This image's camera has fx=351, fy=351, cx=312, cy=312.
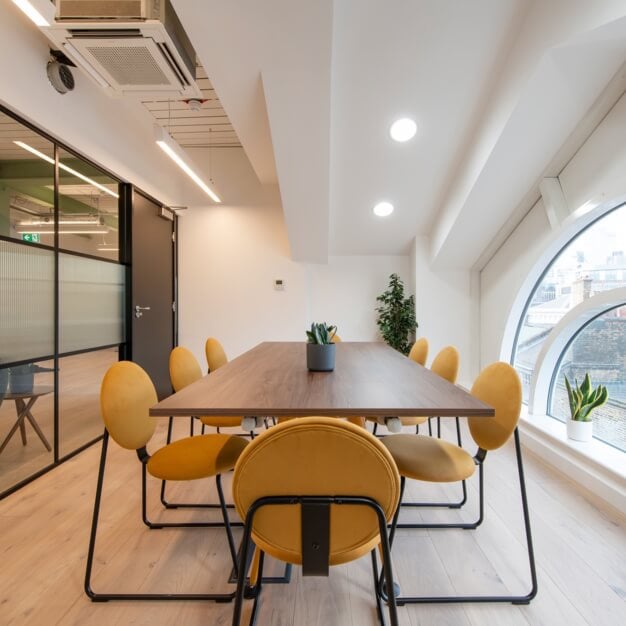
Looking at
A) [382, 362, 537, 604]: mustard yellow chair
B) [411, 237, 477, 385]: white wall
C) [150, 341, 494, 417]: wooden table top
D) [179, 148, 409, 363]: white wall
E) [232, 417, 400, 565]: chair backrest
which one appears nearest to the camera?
[232, 417, 400, 565]: chair backrest

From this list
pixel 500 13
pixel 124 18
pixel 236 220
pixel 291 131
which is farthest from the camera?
pixel 236 220

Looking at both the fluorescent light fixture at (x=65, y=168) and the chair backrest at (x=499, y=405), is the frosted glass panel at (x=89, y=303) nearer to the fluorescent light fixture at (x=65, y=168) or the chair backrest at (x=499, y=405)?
the fluorescent light fixture at (x=65, y=168)

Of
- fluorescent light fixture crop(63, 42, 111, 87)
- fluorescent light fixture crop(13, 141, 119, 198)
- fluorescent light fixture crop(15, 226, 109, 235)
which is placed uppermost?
fluorescent light fixture crop(63, 42, 111, 87)

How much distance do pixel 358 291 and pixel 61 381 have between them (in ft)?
11.5

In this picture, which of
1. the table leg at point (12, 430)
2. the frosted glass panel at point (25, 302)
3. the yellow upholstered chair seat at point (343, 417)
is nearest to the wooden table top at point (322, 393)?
the yellow upholstered chair seat at point (343, 417)

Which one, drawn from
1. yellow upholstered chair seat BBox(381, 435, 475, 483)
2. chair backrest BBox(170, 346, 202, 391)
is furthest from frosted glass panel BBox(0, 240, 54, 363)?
yellow upholstered chair seat BBox(381, 435, 475, 483)

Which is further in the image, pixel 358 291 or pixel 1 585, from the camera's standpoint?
pixel 358 291

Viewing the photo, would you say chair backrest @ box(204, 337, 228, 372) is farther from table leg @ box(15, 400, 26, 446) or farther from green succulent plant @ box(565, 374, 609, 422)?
green succulent plant @ box(565, 374, 609, 422)

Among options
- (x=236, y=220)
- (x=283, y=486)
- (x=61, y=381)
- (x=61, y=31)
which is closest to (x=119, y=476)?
(x=61, y=381)

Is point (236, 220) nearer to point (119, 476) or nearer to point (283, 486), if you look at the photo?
point (119, 476)

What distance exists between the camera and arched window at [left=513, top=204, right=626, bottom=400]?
2.39 m

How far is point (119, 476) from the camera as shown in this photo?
243 centimetres

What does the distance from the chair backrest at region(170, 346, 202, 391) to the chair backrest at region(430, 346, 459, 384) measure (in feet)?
5.03

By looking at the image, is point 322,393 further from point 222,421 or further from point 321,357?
point 222,421
